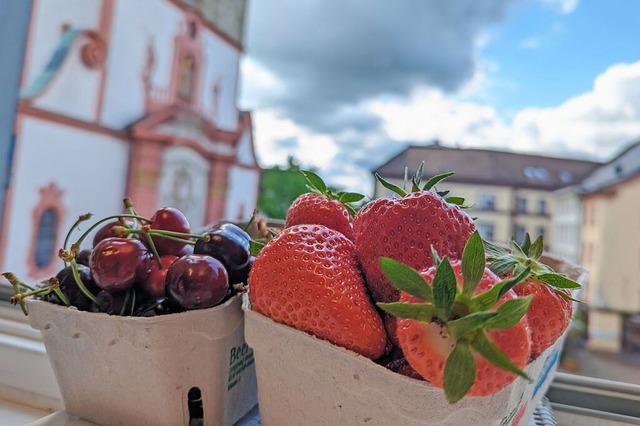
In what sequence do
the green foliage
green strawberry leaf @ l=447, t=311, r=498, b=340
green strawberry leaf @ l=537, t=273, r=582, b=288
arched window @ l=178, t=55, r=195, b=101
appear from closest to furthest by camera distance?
green strawberry leaf @ l=447, t=311, r=498, b=340 → green strawberry leaf @ l=537, t=273, r=582, b=288 → the green foliage → arched window @ l=178, t=55, r=195, b=101

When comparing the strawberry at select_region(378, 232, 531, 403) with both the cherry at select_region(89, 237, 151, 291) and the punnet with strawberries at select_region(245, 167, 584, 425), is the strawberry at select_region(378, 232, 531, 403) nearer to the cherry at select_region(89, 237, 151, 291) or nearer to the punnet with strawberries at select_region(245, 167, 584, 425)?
the punnet with strawberries at select_region(245, 167, 584, 425)

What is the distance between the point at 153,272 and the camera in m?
0.40

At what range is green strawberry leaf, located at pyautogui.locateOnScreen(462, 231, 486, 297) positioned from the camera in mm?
257

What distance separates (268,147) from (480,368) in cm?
111

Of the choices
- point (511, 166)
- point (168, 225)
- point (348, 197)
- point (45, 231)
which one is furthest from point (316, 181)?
point (45, 231)

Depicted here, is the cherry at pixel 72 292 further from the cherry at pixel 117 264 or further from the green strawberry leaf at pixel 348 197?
the green strawberry leaf at pixel 348 197

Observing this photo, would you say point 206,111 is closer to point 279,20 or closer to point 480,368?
point 279,20

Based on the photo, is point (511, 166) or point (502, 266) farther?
point (511, 166)

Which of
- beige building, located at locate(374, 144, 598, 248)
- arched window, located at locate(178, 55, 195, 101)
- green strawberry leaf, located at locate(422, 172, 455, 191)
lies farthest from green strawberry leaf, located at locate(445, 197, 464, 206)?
arched window, located at locate(178, 55, 195, 101)

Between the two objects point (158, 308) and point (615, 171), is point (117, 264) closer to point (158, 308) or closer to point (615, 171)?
point (158, 308)

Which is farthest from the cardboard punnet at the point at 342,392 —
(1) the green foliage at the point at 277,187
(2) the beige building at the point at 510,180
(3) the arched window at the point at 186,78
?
(3) the arched window at the point at 186,78

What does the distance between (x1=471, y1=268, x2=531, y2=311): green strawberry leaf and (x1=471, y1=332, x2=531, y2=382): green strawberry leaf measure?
14 millimetres

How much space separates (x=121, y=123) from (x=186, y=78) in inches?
12.5

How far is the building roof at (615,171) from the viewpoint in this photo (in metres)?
1.01
